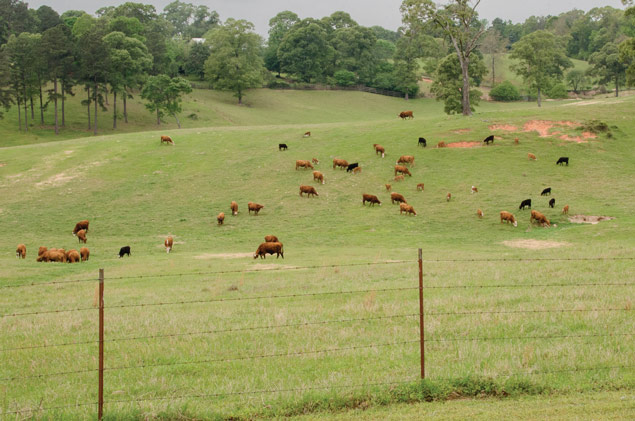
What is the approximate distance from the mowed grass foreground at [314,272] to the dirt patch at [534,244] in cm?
31

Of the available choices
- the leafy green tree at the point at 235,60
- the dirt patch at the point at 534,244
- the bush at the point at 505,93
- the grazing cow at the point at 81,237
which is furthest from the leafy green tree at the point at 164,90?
the bush at the point at 505,93

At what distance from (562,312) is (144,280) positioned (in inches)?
566

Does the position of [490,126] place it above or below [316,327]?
above

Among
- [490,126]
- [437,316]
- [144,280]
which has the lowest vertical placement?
[144,280]

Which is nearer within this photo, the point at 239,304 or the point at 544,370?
the point at 544,370

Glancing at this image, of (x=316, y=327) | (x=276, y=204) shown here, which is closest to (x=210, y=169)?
(x=276, y=204)

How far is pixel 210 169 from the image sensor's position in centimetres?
4594

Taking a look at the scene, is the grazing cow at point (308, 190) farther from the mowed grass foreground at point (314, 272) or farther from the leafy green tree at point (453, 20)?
the leafy green tree at point (453, 20)

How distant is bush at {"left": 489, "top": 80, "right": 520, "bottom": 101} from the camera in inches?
4675

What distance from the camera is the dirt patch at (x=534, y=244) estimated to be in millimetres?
26906

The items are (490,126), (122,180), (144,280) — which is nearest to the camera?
(144,280)

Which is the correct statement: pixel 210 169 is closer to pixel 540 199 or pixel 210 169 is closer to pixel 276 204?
pixel 276 204

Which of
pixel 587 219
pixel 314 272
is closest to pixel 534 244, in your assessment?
pixel 587 219

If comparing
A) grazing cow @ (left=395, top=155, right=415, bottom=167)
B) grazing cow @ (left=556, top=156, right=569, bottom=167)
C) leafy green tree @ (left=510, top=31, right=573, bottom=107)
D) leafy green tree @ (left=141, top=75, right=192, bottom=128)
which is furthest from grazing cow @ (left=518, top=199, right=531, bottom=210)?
leafy green tree @ (left=141, top=75, right=192, bottom=128)
